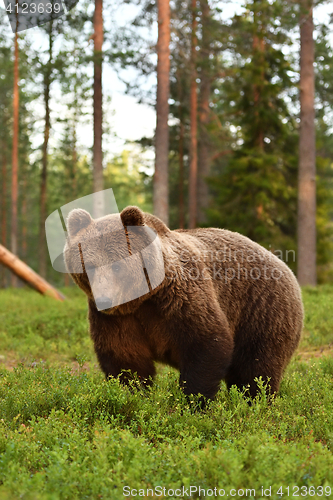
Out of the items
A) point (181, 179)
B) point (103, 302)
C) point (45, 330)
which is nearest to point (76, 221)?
point (103, 302)

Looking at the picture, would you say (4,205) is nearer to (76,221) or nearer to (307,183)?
(307,183)

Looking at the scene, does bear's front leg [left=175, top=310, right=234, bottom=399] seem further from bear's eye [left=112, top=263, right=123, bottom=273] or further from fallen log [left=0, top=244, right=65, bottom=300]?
fallen log [left=0, top=244, right=65, bottom=300]

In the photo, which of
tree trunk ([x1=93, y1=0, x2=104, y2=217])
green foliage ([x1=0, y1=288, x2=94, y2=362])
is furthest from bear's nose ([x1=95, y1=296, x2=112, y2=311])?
tree trunk ([x1=93, y1=0, x2=104, y2=217])

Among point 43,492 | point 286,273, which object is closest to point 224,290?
point 286,273

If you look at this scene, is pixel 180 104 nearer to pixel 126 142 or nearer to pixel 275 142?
pixel 126 142

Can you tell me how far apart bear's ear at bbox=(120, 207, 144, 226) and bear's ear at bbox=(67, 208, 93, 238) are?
1.15 feet

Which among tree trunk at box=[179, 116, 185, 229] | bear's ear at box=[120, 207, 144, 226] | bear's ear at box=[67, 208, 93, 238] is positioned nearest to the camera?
bear's ear at box=[120, 207, 144, 226]

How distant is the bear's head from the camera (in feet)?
12.0

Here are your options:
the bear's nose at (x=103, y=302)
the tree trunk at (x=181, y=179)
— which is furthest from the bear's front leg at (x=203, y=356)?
the tree trunk at (x=181, y=179)

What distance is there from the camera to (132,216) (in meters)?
3.81

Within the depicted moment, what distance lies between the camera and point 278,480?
2.56 meters

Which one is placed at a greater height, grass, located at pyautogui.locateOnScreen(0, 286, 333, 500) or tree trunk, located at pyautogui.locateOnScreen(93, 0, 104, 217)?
tree trunk, located at pyautogui.locateOnScreen(93, 0, 104, 217)

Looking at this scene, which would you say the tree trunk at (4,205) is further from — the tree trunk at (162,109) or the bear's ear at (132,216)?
the bear's ear at (132,216)

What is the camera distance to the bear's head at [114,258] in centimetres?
366
